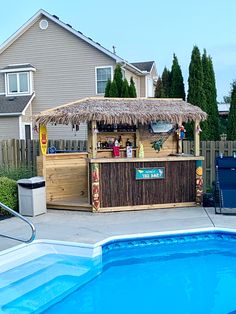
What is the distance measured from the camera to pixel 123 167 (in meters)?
9.05

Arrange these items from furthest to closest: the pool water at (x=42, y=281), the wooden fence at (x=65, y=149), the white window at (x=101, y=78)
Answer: the white window at (x=101, y=78), the wooden fence at (x=65, y=149), the pool water at (x=42, y=281)

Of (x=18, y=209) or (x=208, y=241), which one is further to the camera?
(x=18, y=209)

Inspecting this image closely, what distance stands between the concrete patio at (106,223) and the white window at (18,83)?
1338cm

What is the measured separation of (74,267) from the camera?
606 centimetres

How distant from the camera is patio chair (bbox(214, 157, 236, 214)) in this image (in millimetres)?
8555

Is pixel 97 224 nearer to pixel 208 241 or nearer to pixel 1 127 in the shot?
pixel 208 241

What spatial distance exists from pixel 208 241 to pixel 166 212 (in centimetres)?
180

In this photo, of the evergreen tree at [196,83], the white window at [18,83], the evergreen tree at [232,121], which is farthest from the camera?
the white window at [18,83]

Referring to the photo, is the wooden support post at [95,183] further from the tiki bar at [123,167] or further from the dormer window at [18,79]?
the dormer window at [18,79]

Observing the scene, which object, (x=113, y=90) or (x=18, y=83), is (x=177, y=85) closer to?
(x=113, y=90)

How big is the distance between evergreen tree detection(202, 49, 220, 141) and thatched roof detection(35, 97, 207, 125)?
10.9 feet

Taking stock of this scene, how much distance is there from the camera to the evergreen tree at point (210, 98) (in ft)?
42.1

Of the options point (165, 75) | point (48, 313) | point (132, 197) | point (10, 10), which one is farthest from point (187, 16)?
point (48, 313)

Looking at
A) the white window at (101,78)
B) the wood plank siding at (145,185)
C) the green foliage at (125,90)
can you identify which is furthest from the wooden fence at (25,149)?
the white window at (101,78)
